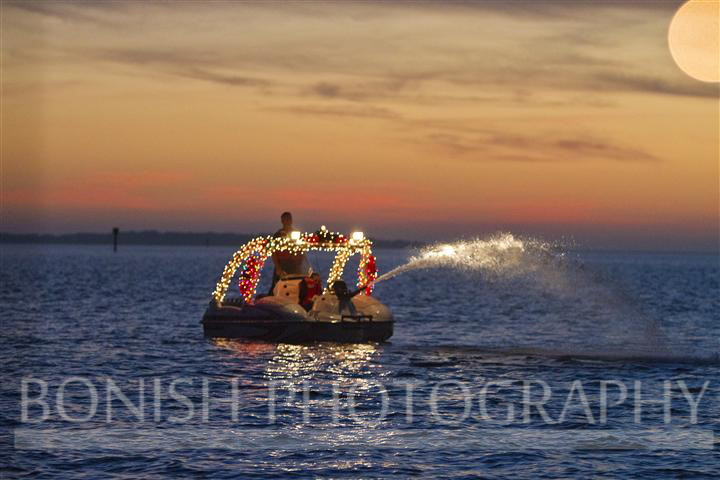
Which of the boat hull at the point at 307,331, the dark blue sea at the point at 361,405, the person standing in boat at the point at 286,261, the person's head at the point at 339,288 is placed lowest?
the dark blue sea at the point at 361,405

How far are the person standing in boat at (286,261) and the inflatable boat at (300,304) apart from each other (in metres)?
Answer: 0.04

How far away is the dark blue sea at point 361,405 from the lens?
18.9 metres

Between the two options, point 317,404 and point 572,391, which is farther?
point 572,391

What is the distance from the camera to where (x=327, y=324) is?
36.8m

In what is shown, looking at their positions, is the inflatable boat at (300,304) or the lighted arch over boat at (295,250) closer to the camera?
the inflatable boat at (300,304)

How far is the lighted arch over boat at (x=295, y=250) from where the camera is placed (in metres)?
38.2

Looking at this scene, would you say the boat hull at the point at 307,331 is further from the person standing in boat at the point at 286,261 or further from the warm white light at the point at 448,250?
the warm white light at the point at 448,250

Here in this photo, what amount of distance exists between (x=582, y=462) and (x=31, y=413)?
11478mm

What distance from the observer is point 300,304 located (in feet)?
125

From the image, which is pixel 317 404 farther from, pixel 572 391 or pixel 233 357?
pixel 233 357

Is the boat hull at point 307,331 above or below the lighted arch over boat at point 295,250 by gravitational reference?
below

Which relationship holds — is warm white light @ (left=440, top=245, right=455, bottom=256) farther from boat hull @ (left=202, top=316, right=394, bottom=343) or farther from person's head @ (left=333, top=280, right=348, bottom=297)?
person's head @ (left=333, top=280, right=348, bottom=297)

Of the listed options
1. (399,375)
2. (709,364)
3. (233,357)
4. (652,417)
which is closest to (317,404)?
(399,375)

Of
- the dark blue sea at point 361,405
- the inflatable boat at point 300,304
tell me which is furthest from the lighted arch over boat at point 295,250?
the dark blue sea at point 361,405
